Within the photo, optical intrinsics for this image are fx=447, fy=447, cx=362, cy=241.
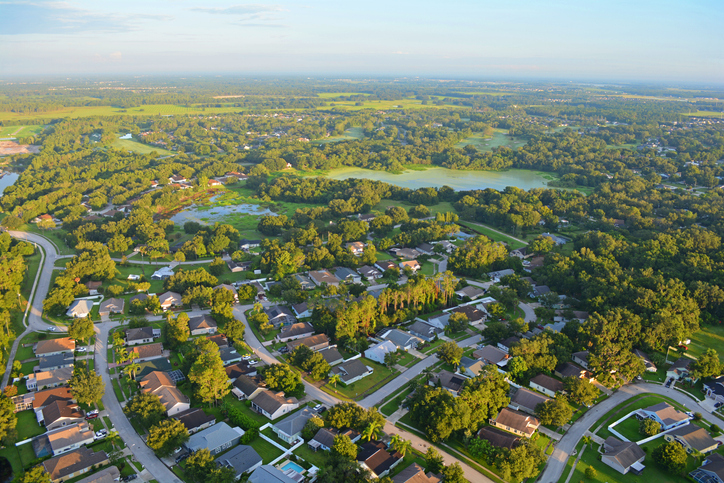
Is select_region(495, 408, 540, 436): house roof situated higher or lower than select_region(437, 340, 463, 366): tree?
lower

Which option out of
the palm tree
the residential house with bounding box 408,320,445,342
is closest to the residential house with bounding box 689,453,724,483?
the palm tree

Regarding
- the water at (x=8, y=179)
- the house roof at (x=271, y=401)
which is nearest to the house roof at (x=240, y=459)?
the house roof at (x=271, y=401)

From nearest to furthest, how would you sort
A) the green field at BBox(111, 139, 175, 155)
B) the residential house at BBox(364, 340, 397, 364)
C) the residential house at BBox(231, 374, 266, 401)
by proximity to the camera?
1. the residential house at BBox(231, 374, 266, 401)
2. the residential house at BBox(364, 340, 397, 364)
3. the green field at BBox(111, 139, 175, 155)

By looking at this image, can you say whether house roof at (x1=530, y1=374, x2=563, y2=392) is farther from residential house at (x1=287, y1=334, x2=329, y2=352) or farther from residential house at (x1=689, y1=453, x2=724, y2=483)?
residential house at (x1=287, y1=334, x2=329, y2=352)

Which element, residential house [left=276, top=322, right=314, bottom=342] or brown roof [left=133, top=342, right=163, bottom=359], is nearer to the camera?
brown roof [left=133, top=342, right=163, bottom=359]

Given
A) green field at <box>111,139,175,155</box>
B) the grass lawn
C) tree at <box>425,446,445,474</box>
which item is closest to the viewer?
tree at <box>425,446,445,474</box>

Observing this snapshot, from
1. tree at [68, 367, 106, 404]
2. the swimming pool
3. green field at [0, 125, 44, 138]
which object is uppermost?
green field at [0, 125, 44, 138]

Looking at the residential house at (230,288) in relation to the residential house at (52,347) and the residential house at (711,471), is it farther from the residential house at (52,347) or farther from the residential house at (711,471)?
the residential house at (711,471)
